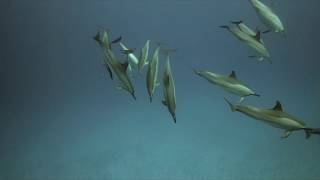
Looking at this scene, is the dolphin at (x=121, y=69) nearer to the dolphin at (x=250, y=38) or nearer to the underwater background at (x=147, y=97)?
the dolphin at (x=250, y=38)

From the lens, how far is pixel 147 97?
501 cm

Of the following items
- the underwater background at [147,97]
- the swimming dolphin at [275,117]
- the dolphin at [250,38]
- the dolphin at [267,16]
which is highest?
the dolphin at [267,16]

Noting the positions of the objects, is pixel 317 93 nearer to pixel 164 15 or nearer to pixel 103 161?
pixel 164 15

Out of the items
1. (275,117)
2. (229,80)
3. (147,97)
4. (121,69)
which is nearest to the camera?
(275,117)

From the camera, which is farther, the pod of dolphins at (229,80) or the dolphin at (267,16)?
the dolphin at (267,16)

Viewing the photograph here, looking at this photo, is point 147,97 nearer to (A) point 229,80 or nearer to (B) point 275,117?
(A) point 229,80

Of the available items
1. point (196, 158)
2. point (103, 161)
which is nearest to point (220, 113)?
point (196, 158)

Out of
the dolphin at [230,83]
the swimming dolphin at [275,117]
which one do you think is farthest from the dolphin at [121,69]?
the swimming dolphin at [275,117]

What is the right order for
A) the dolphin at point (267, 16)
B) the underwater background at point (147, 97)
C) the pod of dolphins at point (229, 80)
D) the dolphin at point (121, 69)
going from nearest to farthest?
the pod of dolphins at point (229, 80)
the dolphin at point (121, 69)
the dolphin at point (267, 16)
the underwater background at point (147, 97)

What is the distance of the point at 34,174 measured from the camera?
16.7 ft

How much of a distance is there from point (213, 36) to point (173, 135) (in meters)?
1.04

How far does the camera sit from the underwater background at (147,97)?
496cm

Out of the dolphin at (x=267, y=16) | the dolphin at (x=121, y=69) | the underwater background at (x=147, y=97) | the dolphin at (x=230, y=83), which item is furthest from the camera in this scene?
the underwater background at (x=147, y=97)

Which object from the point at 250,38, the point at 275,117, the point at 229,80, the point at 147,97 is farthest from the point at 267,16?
the point at 147,97
